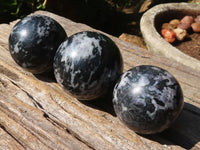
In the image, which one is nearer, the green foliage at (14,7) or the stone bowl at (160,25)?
the stone bowl at (160,25)

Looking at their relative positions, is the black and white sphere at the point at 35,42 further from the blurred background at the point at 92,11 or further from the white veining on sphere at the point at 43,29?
the blurred background at the point at 92,11

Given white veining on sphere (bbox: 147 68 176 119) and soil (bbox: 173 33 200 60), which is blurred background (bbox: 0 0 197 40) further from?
white veining on sphere (bbox: 147 68 176 119)

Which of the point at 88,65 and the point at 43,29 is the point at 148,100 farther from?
the point at 43,29

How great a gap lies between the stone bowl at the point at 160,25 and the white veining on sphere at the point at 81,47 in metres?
1.08

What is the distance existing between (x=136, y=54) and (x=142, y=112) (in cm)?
80

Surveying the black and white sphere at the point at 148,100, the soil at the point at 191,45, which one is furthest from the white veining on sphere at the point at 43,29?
the soil at the point at 191,45

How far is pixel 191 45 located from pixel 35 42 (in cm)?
180

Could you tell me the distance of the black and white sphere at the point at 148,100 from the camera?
112 centimetres

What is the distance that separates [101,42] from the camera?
1.27 metres

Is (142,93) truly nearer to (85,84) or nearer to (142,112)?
(142,112)

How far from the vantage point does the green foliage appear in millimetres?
3039

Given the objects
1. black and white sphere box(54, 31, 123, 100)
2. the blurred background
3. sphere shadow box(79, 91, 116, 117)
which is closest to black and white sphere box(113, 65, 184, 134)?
black and white sphere box(54, 31, 123, 100)

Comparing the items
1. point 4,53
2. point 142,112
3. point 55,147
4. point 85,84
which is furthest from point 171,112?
point 4,53

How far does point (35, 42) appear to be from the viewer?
4.60 feet
